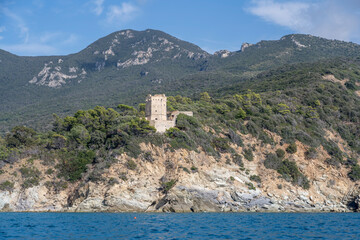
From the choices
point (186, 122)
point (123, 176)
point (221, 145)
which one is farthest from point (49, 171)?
point (221, 145)

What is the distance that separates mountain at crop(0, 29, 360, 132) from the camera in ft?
421

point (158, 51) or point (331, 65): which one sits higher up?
point (158, 51)

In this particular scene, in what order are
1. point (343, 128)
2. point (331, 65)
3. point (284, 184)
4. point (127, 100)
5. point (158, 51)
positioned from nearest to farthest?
point (284, 184) < point (343, 128) < point (331, 65) < point (127, 100) < point (158, 51)

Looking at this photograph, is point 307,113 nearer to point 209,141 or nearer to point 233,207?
point 209,141

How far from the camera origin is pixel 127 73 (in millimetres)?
174500

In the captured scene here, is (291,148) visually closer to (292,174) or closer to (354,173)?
(292,174)

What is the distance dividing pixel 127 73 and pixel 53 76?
30.0m

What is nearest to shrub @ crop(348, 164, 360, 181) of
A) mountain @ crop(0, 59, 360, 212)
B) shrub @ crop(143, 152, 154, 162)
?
mountain @ crop(0, 59, 360, 212)

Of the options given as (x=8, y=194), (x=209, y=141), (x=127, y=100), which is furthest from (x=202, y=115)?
(x=127, y=100)

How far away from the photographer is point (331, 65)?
108688 mm

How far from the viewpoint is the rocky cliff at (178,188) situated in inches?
2029

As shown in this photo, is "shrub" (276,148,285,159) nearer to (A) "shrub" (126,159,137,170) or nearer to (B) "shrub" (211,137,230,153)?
(B) "shrub" (211,137,230,153)

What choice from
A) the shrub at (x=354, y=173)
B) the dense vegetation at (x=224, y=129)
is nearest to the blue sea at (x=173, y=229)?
the dense vegetation at (x=224, y=129)

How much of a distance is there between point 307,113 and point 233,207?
3111 centimetres
